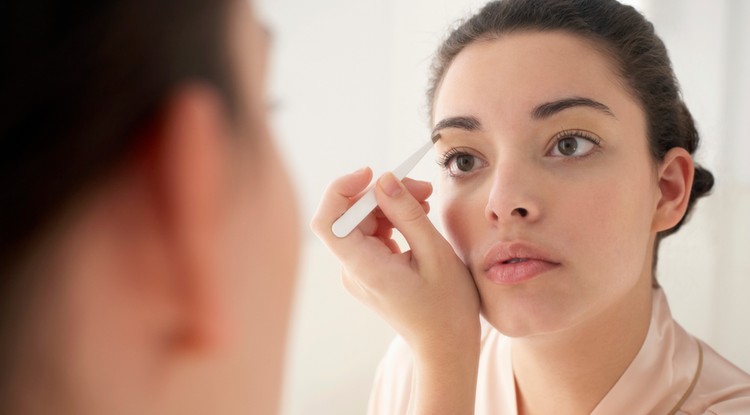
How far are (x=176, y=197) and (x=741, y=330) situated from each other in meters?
1.56

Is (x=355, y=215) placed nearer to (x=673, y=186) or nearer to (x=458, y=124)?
(x=458, y=124)

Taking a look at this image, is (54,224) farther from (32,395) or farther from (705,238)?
(705,238)

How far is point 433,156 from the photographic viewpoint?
1.48 meters

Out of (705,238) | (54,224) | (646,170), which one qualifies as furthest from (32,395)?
(705,238)

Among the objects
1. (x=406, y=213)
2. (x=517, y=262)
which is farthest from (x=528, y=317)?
(x=406, y=213)

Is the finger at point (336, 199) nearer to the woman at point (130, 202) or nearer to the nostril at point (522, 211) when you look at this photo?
the nostril at point (522, 211)

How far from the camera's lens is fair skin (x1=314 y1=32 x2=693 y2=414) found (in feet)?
2.83

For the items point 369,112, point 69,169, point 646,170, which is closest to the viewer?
point 69,169

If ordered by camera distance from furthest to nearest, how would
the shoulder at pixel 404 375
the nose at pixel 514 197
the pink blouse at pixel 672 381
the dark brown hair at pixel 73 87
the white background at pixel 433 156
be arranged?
1. the white background at pixel 433 156
2. the shoulder at pixel 404 375
3. the pink blouse at pixel 672 381
4. the nose at pixel 514 197
5. the dark brown hair at pixel 73 87

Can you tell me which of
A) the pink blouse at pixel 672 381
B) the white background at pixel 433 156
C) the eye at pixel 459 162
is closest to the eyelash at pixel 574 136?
the eye at pixel 459 162

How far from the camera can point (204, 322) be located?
31cm

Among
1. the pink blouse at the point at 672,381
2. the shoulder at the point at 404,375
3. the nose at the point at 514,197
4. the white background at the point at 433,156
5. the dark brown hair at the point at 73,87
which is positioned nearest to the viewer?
the dark brown hair at the point at 73,87

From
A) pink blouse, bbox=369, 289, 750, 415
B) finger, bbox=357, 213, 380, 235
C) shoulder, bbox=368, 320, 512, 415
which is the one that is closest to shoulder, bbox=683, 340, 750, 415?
pink blouse, bbox=369, 289, 750, 415

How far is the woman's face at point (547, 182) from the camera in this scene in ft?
2.82
